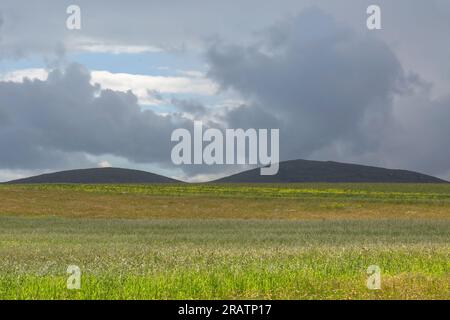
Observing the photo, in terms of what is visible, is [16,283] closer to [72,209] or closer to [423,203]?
[72,209]

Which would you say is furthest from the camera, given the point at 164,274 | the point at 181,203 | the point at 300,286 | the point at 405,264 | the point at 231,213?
the point at 181,203

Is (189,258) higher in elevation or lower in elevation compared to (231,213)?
lower

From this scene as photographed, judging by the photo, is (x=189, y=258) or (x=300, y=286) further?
(x=189, y=258)

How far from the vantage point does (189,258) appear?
2669cm

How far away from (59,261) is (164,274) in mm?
7462

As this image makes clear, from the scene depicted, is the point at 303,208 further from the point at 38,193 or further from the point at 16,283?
the point at 16,283

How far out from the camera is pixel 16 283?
19.4m
